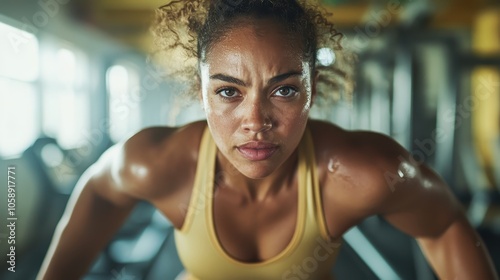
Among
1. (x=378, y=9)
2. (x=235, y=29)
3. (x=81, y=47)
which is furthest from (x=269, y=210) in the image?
(x=378, y=9)

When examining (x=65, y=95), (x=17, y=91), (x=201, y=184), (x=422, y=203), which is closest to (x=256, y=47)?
(x=201, y=184)

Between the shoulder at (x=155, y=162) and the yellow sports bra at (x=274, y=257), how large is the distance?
27 millimetres

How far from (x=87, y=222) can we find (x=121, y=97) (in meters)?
1.92

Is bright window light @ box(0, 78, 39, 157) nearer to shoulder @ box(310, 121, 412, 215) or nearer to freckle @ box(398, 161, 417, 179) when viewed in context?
shoulder @ box(310, 121, 412, 215)

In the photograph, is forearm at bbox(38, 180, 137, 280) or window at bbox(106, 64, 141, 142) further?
window at bbox(106, 64, 141, 142)

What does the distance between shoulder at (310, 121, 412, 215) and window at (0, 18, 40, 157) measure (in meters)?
0.77

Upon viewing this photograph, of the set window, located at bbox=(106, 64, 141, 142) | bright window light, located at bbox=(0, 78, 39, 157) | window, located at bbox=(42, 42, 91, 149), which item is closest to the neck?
bright window light, located at bbox=(0, 78, 39, 157)

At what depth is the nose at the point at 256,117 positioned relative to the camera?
2.14 ft

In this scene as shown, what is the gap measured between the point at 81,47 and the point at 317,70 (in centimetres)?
193

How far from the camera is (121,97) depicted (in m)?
2.67

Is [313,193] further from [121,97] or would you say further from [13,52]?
[121,97]

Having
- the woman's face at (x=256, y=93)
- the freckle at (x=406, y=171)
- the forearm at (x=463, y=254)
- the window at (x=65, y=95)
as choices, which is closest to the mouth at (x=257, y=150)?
the woman's face at (x=256, y=93)

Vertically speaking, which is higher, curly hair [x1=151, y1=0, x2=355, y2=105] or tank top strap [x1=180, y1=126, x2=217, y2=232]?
curly hair [x1=151, y1=0, x2=355, y2=105]

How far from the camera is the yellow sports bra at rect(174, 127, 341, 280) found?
80cm
